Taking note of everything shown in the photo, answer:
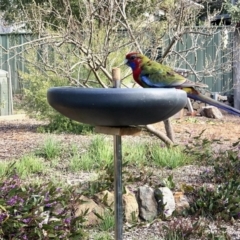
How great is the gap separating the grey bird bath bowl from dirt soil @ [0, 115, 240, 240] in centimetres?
154

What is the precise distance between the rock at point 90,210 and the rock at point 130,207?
18cm

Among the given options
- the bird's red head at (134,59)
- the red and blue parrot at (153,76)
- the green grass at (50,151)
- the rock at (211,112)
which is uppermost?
the bird's red head at (134,59)

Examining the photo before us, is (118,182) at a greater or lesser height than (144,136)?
greater

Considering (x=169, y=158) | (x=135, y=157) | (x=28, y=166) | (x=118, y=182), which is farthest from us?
(x=135, y=157)

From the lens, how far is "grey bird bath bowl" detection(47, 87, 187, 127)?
88.4 inches

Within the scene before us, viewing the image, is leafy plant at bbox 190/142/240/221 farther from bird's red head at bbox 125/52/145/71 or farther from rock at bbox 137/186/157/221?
bird's red head at bbox 125/52/145/71

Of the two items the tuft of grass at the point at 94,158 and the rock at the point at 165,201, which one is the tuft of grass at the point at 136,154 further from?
the rock at the point at 165,201

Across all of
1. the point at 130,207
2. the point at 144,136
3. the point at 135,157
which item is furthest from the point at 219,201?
the point at 144,136

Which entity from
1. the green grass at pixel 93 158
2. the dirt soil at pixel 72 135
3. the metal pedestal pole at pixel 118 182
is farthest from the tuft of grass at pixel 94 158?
the metal pedestal pole at pixel 118 182

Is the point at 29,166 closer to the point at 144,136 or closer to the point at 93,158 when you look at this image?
the point at 93,158

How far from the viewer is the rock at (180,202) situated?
13.6 feet

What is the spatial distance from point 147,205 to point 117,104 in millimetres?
1943

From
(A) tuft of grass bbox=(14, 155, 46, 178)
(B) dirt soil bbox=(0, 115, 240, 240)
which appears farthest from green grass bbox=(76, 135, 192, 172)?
(A) tuft of grass bbox=(14, 155, 46, 178)

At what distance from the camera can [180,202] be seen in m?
4.19
